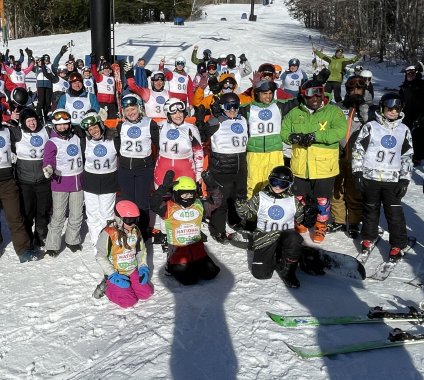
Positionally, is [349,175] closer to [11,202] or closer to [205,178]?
[205,178]

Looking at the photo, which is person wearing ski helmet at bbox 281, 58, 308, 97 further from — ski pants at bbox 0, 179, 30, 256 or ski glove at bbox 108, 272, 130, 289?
ski glove at bbox 108, 272, 130, 289

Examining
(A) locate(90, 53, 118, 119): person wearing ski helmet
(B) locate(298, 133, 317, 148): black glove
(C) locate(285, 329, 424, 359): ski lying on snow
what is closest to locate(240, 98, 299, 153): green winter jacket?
(B) locate(298, 133, 317, 148): black glove

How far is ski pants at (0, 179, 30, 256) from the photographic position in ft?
17.3

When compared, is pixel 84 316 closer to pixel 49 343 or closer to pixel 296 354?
pixel 49 343

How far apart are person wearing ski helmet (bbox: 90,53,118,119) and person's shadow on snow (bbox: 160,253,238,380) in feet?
19.8

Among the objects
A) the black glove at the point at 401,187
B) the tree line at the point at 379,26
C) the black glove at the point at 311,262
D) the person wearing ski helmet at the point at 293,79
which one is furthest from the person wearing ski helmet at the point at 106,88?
the tree line at the point at 379,26

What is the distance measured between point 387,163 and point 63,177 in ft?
11.7

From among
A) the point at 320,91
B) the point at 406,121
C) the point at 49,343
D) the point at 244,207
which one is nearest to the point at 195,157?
the point at 244,207

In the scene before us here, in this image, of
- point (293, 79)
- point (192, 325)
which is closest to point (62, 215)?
point (192, 325)

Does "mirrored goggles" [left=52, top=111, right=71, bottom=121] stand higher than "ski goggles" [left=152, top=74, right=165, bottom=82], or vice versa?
"ski goggles" [left=152, top=74, right=165, bottom=82]

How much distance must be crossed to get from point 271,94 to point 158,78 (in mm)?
2444

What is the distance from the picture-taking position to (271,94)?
5.59 metres

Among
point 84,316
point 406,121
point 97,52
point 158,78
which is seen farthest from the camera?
point 97,52

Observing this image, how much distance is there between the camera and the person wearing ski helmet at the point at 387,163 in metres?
4.96
